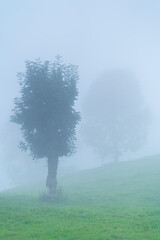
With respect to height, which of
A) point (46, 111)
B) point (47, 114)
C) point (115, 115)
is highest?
point (115, 115)

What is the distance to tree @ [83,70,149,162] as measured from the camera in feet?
224

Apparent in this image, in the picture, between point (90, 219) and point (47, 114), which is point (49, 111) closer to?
point (47, 114)

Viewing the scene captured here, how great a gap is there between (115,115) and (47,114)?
1483 inches

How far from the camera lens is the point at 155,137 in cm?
16075

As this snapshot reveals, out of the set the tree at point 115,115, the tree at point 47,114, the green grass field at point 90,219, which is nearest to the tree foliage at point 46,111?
the tree at point 47,114

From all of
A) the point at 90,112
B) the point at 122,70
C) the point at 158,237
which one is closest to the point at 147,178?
the point at 158,237

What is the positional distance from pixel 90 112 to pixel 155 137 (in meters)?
97.7

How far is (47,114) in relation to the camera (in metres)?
32.6

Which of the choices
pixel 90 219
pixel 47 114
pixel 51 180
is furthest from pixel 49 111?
pixel 90 219

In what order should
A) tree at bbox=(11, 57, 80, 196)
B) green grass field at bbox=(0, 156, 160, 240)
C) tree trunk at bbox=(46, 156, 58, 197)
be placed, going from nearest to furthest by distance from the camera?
green grass field at bbox=(0, 156, 160, 240), tree trunk at bbox=(46, 156, 58, 197), tree at bbox=(11, 57, 80, 196)

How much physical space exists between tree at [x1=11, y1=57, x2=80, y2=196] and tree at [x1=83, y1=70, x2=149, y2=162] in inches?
1377

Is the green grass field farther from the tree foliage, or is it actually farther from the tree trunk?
the tree foliage

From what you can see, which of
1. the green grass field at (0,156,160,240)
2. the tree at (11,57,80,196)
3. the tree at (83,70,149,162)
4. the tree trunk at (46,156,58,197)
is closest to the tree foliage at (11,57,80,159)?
the tree at (11,57,80,196)

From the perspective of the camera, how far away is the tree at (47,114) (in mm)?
32250
